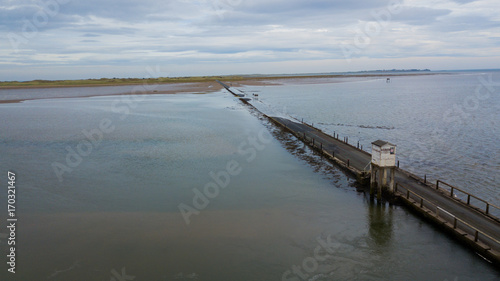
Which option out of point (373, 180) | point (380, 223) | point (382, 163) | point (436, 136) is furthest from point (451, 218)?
point (436, 136)

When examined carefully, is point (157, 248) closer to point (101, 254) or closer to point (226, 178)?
point (101, 254)

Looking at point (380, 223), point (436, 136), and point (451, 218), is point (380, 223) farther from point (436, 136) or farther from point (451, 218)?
point (436, 136)

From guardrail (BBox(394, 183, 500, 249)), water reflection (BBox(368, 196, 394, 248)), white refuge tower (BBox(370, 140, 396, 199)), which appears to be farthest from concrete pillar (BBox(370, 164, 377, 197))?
guardrail (BBox(394, 183, 500, 249))

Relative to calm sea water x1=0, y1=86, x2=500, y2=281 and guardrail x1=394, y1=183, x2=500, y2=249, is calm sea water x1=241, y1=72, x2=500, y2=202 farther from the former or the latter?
calm sea water x1=0, y1=86, x2=500, y2=281

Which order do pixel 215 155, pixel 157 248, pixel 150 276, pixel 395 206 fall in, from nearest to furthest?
pixel 150 276
pixel 157 248
pixel 395 206
pixel 215 155

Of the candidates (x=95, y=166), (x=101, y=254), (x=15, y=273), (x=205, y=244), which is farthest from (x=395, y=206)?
(x=95, y=166)
